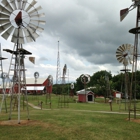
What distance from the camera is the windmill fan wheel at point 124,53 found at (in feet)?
105

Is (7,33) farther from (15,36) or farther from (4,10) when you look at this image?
(4,10)

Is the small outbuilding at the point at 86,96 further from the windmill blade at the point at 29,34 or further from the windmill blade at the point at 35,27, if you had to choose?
the windmill blade at the point at 29,34

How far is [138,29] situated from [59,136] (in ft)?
38.6

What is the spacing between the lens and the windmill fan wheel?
3188cm

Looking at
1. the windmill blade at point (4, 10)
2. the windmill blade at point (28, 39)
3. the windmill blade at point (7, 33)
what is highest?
the windmill blade at point (4, 10)

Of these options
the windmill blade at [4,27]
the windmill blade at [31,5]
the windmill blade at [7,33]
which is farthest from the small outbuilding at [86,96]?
the windmill blade at [4,27]

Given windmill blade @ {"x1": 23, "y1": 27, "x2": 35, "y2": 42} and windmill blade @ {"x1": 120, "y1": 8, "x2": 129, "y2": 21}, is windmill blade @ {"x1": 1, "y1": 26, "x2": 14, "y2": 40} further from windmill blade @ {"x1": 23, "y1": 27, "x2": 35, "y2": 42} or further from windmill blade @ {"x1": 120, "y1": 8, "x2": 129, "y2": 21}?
windmill blade @ {"x1": 120, "y1": 8, "x2": 129, "y2": 21}

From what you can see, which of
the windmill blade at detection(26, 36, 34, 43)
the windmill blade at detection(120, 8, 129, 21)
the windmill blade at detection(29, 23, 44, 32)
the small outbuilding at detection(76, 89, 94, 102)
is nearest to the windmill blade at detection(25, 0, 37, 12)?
the windmill blade at detection(29, 23, 44, 32)

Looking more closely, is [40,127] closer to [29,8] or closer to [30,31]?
[30,31]

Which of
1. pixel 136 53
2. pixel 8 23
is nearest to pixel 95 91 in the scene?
pixel 136 53

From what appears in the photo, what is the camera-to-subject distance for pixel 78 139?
1162cm

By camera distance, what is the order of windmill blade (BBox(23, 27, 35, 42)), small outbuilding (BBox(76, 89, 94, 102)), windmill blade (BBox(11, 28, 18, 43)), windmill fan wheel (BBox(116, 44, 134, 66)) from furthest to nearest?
small outbuilding (BBox(76, 89, 94, 102)), windmill fan wheel (BBox(116, 44, 134, 66)), windmill blade (BBox(23, 27, 35, 42)), windmill blade (BBox(11, 28, 18, 43))

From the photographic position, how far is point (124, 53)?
32281 millimetres

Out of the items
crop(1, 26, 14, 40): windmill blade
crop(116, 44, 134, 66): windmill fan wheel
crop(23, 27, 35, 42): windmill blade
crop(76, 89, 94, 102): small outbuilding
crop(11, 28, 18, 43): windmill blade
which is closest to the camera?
crop(1, 26, 14, 40): windmill blade
